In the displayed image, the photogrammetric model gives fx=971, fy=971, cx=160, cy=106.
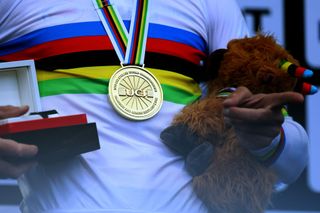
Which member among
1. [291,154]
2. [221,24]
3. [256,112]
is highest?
[221,24]

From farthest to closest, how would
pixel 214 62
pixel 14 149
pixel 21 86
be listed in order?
pixel 214 62, pixel 21 86, pixel 14 149

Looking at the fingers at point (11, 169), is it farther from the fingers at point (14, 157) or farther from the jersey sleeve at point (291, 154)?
the jersey sleeve at point (291, 154)

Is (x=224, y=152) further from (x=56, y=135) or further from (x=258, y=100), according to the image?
(x=56, y=135)

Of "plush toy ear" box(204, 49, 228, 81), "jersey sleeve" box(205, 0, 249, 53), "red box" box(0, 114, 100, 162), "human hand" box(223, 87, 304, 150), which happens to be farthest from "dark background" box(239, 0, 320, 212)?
"red box" box(0, 114, 100, 162)

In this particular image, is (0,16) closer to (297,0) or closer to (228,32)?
(228,32)

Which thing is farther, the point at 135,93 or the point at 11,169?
the point at 135,93

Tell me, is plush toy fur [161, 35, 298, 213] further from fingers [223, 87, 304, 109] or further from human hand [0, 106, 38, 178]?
human hand [0, 106, 38, 178]

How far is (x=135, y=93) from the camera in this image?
1664 mm

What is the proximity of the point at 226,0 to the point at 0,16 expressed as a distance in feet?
1.42

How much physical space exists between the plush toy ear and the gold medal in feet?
0.34

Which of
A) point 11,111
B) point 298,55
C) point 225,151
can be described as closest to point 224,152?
point 225,151

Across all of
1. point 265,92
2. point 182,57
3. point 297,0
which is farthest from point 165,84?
point 297,0

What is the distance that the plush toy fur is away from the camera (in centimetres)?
163

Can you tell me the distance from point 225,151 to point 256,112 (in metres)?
Result: 0.16
